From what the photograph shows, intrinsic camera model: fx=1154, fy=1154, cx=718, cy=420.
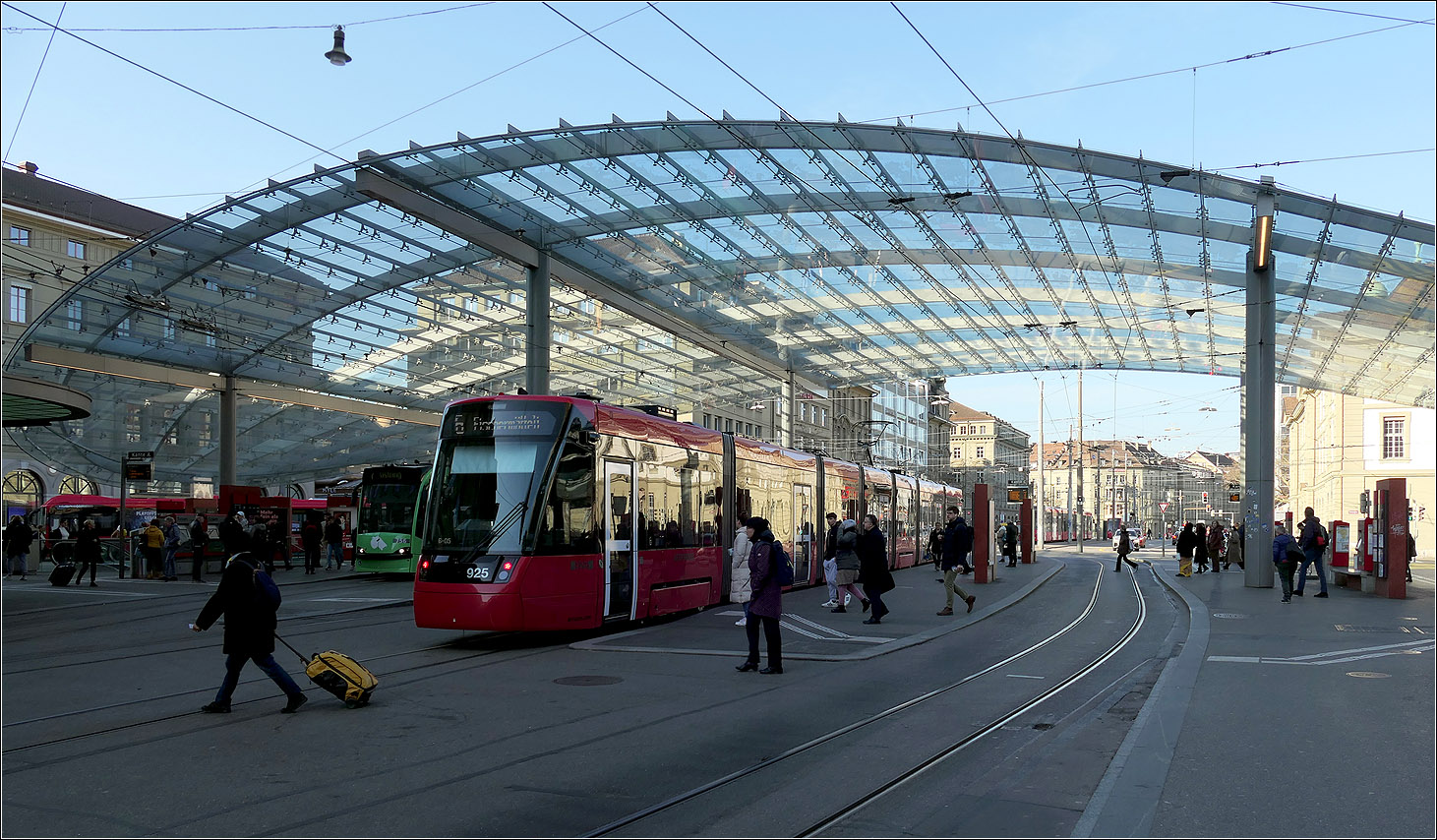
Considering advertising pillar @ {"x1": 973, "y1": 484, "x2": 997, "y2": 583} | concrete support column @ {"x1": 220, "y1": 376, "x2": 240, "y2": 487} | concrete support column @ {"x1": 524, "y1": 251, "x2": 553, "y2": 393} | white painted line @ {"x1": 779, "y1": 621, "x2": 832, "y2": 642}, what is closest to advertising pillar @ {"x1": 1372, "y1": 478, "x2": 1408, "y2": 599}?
advertising pillar @ {"x1": 973, "y1": 484, "x2": 997, "y2": 583}

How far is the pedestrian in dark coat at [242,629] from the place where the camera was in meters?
9.67

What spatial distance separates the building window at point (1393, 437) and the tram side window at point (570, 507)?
59510mm

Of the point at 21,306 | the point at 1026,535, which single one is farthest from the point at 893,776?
the point at 21,306

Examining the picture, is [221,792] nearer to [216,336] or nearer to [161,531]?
[161,531]

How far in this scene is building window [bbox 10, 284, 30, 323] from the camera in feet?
185

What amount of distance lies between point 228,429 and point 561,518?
31.4 meters

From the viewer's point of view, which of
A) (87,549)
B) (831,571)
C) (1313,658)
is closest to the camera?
(1313,658)

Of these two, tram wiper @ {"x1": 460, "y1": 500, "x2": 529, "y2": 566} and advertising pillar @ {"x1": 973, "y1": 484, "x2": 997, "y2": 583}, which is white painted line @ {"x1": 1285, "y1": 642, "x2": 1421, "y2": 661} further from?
advertising pillar @ {"x1": 973, "y1": 484, "x2": 997, "y2": 583}

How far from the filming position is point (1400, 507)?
22938mm

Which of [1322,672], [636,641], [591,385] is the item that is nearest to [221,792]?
[636,641]

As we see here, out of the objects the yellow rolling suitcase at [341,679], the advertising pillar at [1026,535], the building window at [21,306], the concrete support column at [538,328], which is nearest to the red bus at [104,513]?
the building window at [21,306]

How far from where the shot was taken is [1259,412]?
28312 millimetres

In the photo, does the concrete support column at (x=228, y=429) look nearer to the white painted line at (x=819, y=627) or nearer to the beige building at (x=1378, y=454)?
the white painted line at (x=819, y=627)

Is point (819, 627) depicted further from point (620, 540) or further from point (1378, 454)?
point (1378, 454)
